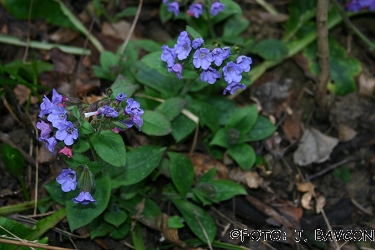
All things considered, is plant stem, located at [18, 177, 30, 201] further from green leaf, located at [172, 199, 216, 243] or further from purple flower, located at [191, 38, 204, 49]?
purple flower, located at [191, 38, 204, 49]

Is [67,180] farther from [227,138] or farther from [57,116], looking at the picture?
[227,138]

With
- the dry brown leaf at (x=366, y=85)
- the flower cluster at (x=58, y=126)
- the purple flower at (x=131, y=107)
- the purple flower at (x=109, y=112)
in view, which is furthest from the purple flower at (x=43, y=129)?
the dry brown leaf at (x=366, y=85)

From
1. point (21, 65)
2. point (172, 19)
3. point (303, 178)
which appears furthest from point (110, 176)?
point (172, 19)

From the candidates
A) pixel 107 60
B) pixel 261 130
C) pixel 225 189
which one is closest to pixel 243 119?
pixel 261 130

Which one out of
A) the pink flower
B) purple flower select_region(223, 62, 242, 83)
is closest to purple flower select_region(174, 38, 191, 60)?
purple flower select_region(223, 62, 242, 83)

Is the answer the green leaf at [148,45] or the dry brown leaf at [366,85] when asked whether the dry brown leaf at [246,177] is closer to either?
the green leaf at [148,45]

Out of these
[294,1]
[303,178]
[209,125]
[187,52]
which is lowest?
[303,178]

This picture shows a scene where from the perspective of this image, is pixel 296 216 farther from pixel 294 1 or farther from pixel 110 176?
pixel 294 1
